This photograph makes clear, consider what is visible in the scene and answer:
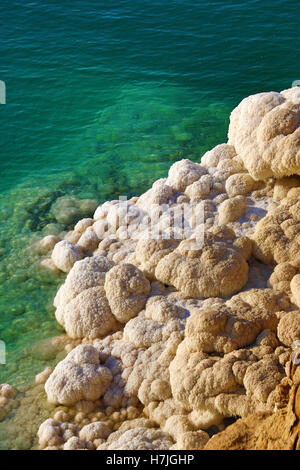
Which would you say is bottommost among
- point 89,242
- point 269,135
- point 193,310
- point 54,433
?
point 54,433

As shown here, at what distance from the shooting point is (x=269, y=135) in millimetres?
5719

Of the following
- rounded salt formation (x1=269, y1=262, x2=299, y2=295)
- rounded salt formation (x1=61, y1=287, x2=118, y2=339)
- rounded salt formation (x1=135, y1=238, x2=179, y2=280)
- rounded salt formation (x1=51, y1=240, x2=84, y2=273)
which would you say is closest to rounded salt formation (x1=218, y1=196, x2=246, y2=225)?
rounded salt formation (x1=135, y1=238, x2=179, y2=280)

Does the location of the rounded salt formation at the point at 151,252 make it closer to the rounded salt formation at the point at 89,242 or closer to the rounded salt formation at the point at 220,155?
the rounded salt formation at the point at 89,242

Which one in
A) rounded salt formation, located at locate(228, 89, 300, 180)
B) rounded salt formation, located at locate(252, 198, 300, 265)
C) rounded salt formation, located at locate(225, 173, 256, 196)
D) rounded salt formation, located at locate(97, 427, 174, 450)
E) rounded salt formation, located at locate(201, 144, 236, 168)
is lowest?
rounded salt formation, located at locate(97, 427, 174, 450)

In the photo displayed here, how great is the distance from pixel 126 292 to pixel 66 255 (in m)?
1.41

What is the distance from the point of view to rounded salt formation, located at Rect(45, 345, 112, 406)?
4.73 meters

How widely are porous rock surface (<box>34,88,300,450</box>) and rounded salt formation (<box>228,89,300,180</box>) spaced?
1cm

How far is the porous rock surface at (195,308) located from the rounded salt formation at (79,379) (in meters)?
0.01

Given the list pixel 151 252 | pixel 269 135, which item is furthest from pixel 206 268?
pixel 269 135

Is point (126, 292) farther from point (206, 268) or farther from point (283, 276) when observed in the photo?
point (283, 276)

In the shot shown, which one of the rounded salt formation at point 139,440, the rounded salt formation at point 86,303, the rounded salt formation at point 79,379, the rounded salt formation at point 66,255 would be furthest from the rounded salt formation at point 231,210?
the rounded salt formation at point 139,440

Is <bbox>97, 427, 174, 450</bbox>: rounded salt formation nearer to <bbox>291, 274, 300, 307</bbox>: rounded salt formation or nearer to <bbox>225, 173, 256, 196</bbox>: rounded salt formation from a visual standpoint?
<bbox>291, 274, 300, 307</bbox>: rounded salt formation

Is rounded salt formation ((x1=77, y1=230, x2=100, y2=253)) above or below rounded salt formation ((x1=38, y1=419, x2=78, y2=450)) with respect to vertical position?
above

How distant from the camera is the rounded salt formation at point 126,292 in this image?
5.23 meters
